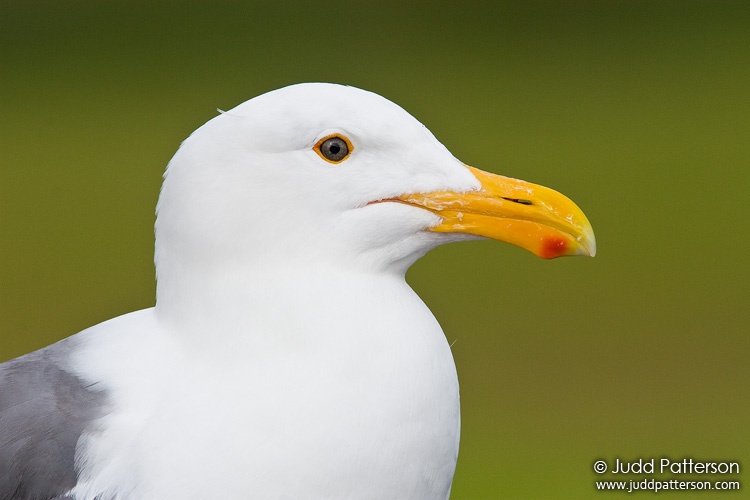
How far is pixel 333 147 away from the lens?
137 centimetres

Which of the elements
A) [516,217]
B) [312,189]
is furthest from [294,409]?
[516,217]

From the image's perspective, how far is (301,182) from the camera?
1357 mm

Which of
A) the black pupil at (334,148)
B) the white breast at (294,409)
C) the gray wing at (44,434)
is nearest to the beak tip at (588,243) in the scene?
the white breast at (294,409)

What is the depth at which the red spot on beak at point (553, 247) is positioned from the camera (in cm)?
141

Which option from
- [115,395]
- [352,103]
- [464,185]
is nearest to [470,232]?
[464,185]

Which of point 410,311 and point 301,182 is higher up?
point 301,182

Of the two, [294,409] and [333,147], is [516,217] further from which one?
[294,409]

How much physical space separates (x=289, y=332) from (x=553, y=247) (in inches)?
15.0

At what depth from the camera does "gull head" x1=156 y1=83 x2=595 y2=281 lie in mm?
1355

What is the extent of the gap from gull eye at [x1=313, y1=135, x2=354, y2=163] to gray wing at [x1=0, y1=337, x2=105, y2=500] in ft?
1.44

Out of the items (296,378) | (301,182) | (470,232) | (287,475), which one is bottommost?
(287,475)

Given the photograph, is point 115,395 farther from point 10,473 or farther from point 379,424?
point 379,424

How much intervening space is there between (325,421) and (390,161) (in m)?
0.35

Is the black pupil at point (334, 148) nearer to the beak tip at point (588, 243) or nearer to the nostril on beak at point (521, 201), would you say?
the nostril on beak at point (521, 201)
